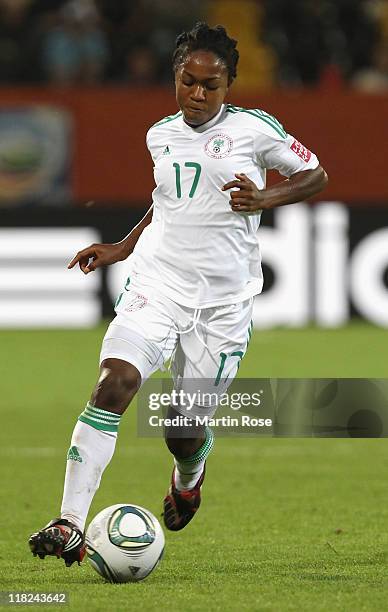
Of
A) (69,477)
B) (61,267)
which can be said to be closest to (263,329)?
(61,267)

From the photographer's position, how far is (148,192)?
16.6 meters

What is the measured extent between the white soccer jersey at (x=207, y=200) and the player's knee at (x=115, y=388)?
0.50 metres

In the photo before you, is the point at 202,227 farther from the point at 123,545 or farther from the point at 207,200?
the point at 123,545

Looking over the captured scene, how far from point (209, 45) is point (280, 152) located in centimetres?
51

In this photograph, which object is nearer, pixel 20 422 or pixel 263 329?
pixel 20 422

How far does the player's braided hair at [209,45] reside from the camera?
18.6ft

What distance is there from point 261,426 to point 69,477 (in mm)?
1153

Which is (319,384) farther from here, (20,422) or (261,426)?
(20,422)

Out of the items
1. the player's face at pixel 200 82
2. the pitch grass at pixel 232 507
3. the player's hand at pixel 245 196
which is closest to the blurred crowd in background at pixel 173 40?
the pitch grass at pixel 232 507

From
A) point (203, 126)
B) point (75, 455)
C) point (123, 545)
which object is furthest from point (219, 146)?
point (123, 545)

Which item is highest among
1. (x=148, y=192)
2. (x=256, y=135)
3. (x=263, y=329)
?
(x=256, y=135)

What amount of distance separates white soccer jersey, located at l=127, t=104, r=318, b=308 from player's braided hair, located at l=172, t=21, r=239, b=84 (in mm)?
224

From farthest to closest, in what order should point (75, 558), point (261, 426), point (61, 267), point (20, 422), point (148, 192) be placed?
point (148, 192)
point (61, 267)
point (20, 422)
point (261, 426)
point (75, 558)

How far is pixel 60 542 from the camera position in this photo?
197 inches
